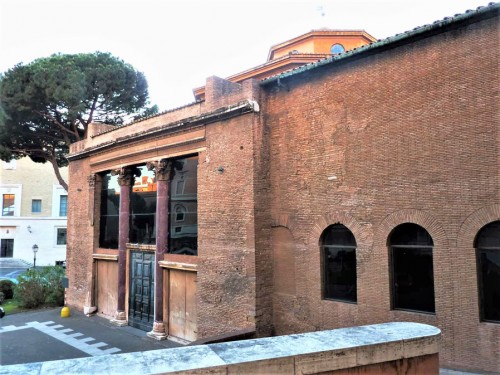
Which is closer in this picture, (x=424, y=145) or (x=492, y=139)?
(x=492, y=139)

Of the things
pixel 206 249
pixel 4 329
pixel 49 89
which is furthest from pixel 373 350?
pixel 49 89

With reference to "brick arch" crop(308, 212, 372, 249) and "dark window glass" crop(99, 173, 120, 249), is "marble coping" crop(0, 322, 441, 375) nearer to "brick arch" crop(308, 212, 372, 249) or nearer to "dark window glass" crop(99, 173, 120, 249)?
"brick arch" crop(308, 212, 372, 249)

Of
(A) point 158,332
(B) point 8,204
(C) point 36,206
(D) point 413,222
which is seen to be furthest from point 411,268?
(B) point 8,204

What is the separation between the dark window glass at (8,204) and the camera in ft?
130

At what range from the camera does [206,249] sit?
12.6m

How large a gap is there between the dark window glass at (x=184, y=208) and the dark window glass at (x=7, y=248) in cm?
3234

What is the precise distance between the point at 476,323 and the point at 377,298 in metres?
2.09

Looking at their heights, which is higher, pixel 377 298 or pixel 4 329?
pixel 377 298

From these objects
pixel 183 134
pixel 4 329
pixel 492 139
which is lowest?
pixel 4 329

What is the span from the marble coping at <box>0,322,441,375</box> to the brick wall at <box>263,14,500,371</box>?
322 cm

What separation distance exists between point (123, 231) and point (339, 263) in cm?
1062

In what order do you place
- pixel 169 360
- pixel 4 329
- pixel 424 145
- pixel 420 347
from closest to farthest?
pixel 169 360 < pixel 420 347 < pixel 424 145 < pixel 4 329

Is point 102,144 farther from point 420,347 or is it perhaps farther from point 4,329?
point 420,347

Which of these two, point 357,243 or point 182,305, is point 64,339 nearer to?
point 182,305
